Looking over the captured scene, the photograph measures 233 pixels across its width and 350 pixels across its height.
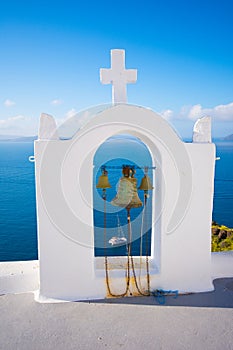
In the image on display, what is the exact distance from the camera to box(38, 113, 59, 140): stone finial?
3186mm

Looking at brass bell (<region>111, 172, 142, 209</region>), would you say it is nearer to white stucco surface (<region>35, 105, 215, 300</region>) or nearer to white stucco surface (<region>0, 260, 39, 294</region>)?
white stucco surface (<region>35, 105, 215, 300</region>)

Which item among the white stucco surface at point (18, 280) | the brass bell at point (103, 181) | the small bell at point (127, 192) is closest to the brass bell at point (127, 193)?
the small bell at point (127, 192)

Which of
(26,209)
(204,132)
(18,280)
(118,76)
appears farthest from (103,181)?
(26,209)

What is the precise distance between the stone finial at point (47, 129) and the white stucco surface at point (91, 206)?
0.10 m

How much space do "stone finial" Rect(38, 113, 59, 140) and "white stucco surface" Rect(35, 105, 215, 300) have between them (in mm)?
104

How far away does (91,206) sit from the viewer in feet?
10.7

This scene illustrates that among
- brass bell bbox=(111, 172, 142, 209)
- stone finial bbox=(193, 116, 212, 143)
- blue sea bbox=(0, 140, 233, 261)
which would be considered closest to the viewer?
brass bell bbox=(111, 172, 142, 209)

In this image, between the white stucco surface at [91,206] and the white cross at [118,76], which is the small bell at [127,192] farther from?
the white cross at [118,76]

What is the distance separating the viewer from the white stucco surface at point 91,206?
10.4ft

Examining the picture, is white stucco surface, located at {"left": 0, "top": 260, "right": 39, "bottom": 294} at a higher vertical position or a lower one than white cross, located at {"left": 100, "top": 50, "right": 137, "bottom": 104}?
lower

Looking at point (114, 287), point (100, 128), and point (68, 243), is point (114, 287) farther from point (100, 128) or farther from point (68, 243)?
point (100, 128)

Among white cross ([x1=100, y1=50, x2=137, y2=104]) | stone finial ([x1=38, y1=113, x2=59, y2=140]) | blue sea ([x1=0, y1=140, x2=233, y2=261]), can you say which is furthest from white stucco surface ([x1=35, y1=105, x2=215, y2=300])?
blue sea ([x1=0, y1=140, x2=233, y2=261])

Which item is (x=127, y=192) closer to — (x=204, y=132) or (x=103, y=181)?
(x=103, y=181)

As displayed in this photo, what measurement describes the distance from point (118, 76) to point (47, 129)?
104 cm
